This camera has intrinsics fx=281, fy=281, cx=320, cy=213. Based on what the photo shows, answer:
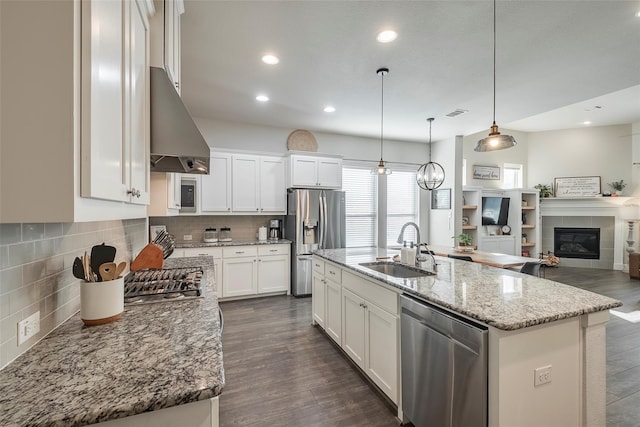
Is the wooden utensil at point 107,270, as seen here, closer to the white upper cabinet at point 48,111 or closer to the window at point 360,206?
the white upper cabinet at point 48,111

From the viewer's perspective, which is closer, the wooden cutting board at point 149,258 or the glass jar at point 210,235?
the wooden cutting board at point 149,258

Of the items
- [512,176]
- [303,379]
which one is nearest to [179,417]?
[303,379]

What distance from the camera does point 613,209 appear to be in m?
6.63

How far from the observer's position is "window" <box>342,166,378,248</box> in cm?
563

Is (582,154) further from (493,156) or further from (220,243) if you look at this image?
(220,243)

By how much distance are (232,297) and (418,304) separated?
3.38 meters

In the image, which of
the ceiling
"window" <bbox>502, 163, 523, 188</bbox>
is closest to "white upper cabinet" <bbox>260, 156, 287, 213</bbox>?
the ceiling

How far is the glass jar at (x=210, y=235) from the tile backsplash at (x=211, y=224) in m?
0.12

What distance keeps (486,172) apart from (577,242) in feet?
10.0

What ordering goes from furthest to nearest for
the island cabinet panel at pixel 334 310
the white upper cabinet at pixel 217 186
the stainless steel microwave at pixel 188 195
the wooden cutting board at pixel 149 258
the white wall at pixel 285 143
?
the white wall at pixel 285 143 < the white upper cabinet at pixel 217 186 < the stainless steel microwave at pixel 188 195 < the island cabinet panel at pixel 334 310 < the wooden cutting board at pixel 149 258

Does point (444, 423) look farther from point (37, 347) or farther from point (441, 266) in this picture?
point (37, 347)

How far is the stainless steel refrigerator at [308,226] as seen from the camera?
15.0 feet

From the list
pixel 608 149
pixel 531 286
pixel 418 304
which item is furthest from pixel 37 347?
pixel 608 149

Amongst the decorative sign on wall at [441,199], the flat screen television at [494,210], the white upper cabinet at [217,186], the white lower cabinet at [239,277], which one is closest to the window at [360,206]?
the decorative sign on wall at [441,199]
